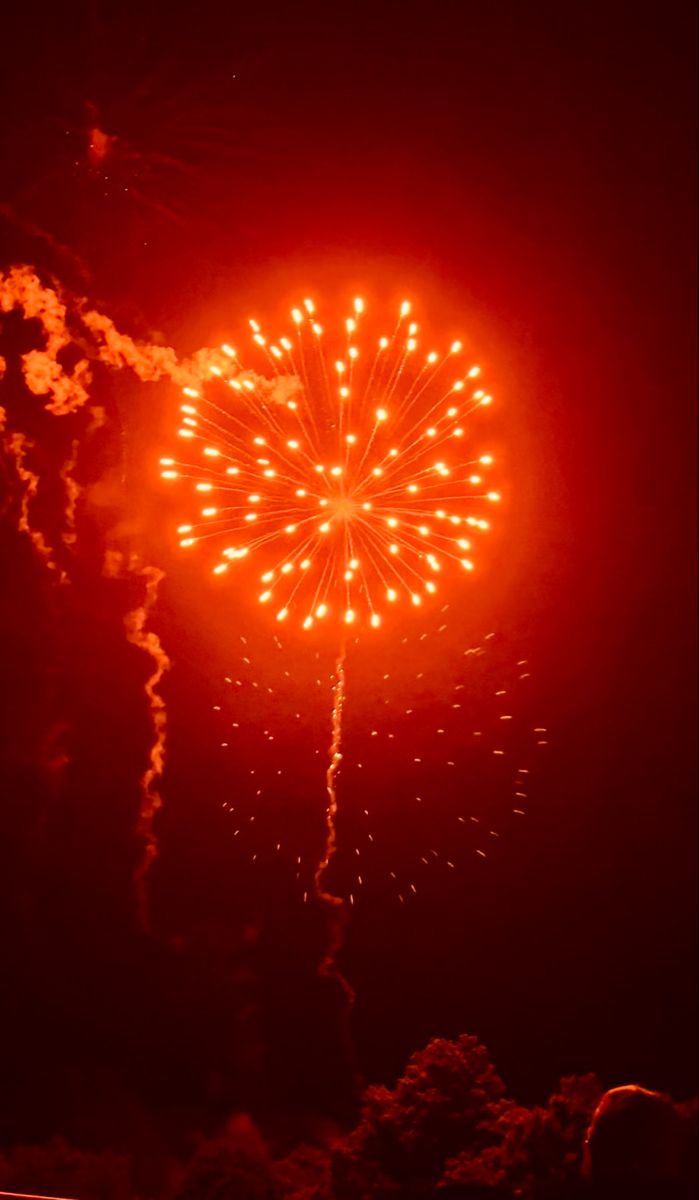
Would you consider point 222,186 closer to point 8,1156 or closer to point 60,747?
point 60,747

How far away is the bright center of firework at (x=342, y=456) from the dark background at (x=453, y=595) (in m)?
0.43

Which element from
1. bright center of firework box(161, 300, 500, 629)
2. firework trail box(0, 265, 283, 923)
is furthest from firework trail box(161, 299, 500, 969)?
firework trail box(0, 265, 283, 923)

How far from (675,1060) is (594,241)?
277 inches

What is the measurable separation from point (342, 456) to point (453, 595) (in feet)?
5.62

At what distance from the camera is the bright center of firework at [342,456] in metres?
6.87

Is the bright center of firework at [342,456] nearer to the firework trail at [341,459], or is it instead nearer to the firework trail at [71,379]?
the firework trail at [341,459]

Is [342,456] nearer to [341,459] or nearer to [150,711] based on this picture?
[341,459]

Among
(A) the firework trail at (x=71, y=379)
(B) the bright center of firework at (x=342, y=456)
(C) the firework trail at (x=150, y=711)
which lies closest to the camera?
(B) the bright center of firework at (x=342, y=456)

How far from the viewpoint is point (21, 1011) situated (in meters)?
8.04

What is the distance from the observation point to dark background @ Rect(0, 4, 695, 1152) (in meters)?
6.92

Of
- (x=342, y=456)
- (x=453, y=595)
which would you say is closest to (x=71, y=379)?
(x=342, y=456)

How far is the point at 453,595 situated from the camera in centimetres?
772

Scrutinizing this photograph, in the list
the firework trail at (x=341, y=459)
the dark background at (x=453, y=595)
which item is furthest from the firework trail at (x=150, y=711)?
the firework trail at (x=341, y=459)

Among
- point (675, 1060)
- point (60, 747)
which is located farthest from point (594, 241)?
point (675, 1060)
